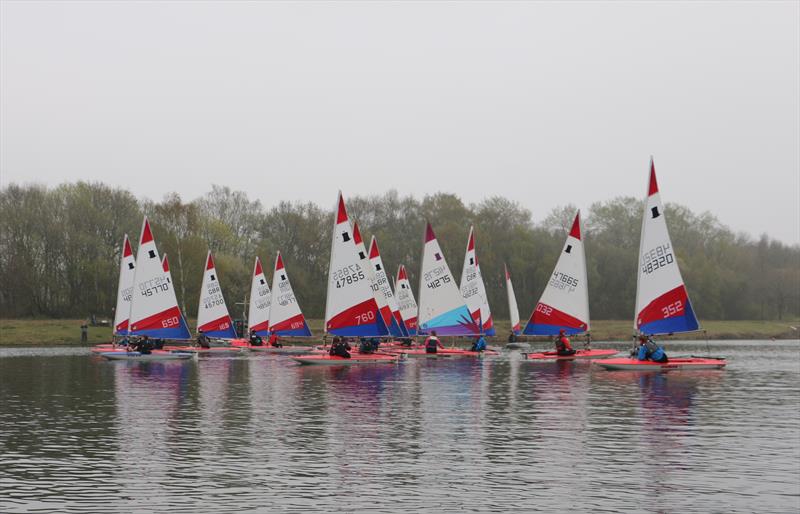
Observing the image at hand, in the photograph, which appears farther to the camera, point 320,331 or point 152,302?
point 320,331

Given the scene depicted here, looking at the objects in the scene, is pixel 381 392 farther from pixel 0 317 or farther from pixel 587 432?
pixel 0 317

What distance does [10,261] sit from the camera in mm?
93625

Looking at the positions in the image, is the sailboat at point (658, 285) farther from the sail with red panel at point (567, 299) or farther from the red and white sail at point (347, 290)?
the red and white sail at point (347, 290)

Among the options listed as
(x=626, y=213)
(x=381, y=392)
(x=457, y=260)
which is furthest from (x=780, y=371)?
(x=626, y=213)

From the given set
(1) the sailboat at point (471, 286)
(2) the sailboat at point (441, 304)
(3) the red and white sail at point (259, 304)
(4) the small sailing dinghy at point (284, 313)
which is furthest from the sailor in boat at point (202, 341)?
(1) the sailboat at point (471, 286)

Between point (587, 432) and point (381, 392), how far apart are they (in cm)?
1264

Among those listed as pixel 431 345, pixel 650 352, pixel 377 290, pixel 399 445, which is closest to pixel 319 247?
pixel 377 290

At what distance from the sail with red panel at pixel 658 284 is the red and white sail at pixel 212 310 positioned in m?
36.0

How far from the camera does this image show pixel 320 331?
93.7 m

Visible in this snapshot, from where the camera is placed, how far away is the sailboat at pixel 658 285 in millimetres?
47750

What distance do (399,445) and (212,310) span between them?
52.3 meters

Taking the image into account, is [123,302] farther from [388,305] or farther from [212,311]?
[388,305]

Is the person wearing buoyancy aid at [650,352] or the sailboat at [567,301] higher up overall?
the sailboat at [567,301]

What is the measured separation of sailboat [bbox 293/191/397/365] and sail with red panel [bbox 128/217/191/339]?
13.3 m
